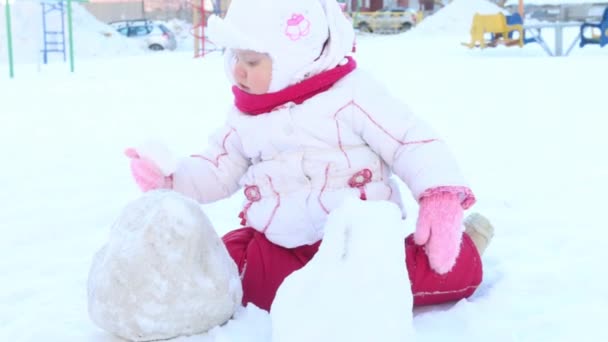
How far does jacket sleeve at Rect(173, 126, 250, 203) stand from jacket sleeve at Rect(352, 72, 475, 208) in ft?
1.11

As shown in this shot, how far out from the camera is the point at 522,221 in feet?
8.11

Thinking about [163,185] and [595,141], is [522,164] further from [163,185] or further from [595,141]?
[163,185]

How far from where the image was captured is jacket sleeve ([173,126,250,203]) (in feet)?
6.37

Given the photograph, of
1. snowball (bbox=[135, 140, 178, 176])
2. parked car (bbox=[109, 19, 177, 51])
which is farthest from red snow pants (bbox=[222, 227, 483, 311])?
parked car (bbox=[109, 19, 177, 51])

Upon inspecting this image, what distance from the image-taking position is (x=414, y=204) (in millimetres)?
2738

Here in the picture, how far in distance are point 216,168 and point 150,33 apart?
66.4ft

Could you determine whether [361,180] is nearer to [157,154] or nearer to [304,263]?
[304,263]

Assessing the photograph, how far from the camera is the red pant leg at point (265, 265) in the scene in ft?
5.75

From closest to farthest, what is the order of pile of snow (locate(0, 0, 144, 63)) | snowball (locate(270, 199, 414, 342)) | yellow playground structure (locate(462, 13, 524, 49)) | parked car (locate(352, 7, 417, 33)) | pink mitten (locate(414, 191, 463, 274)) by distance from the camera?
snowball (locate(270, 199, 414, 342))
pink mitten (locate(414, 191, 463, 274))
yellow playground structure (locate(462, 13, 524, 49))
pile of snow (locate(0, 0, 144, 63))
parked car (locate(352, 7, 417, 33))

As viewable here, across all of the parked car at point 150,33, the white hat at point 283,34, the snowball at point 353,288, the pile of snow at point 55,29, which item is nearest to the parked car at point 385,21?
the parked car at point 150,33

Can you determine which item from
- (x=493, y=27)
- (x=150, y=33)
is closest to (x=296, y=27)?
(x=493, y=27)

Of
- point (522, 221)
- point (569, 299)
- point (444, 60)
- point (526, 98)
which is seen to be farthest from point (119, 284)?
point (444, 60)

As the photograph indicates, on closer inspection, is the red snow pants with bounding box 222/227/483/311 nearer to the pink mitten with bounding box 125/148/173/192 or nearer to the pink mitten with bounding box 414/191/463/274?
the pink mitten with bounding box 414/191/463/274

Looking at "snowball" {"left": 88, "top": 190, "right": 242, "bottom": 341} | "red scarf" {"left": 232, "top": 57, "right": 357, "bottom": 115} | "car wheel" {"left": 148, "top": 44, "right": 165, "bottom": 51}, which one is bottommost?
"car wheel" {"left": 148, "top": 44, "right": 165, "bottom": 51}
